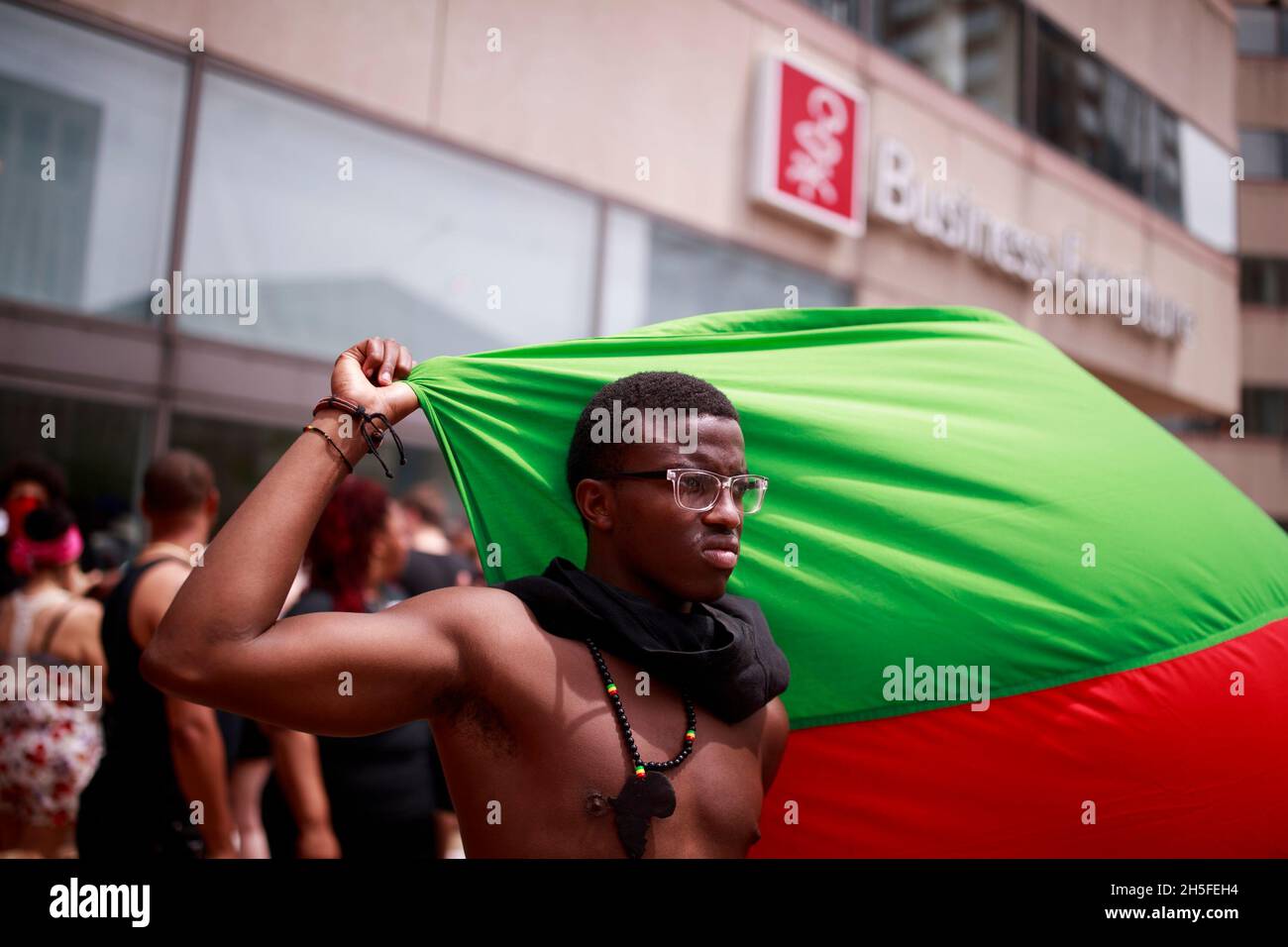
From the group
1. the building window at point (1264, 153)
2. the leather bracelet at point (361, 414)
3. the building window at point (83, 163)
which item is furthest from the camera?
the building window at point (1264, 153)

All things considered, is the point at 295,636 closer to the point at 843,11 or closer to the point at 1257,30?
the point at 843,11

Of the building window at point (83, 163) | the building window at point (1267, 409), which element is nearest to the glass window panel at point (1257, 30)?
the building window at point (1267, 409)

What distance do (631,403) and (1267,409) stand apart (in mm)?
25888

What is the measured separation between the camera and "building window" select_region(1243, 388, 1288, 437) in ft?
78.4

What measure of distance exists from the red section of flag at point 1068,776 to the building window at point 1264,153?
25.3 meters

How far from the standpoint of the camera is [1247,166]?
2370 centimetres

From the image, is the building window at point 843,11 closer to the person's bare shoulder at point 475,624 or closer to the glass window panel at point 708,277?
the glass window panel at point 708,277

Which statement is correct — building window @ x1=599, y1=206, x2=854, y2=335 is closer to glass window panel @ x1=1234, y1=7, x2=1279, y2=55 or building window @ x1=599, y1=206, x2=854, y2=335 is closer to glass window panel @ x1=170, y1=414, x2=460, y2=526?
glass window panel @ x1=170, y1=414, x2=460, y2=526

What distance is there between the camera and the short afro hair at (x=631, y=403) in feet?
6.70

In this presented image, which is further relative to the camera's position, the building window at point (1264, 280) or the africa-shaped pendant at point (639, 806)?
the building window at point (1264, 280)

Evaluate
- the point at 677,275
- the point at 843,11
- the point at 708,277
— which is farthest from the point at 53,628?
the point at 843,11

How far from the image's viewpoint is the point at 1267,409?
2417 centimetres

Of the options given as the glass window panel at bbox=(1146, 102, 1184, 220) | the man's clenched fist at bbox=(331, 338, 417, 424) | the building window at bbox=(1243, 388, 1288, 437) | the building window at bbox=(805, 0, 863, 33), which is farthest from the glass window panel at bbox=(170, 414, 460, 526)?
the building window at bbox=(1243, 388, 1288, 437)

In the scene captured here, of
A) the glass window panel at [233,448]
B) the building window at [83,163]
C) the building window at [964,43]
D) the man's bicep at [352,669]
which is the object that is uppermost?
the building window at [964,43]
